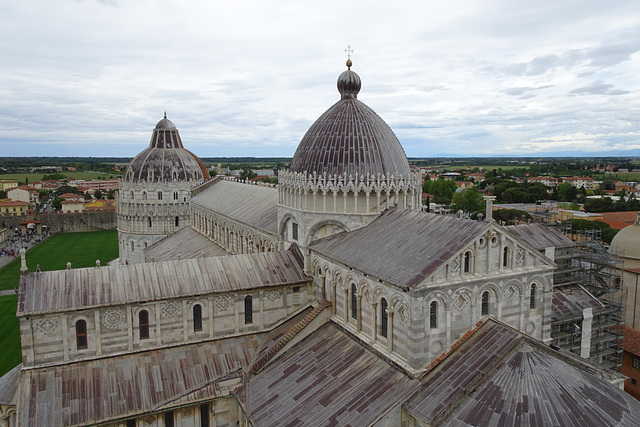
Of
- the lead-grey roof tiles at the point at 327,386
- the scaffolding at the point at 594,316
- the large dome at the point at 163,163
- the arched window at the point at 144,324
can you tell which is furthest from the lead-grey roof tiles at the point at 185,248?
the scaffolding at the point at 594,316

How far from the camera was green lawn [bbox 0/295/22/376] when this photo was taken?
36281mm

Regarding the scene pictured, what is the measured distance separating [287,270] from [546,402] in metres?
14.8

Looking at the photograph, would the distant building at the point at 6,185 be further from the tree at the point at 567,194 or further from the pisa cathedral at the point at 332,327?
the pisa cathedral at the point at 332,327

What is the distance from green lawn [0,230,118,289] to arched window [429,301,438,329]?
6097 centimetres

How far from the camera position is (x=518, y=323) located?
21.0 meters

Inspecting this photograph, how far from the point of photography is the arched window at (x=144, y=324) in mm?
23359

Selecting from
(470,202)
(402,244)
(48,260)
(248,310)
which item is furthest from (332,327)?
(470,202)

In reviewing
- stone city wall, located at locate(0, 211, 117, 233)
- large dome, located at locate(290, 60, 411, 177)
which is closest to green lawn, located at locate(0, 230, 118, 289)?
stone city wall, located at locate(0, 211, 117, 233)

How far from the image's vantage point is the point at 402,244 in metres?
21.4

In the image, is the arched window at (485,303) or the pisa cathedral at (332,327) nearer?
the pisa cathedral at (332,327)

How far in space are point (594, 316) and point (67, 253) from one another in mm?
85810

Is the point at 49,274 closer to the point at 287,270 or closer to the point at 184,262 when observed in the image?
the point at 184,262

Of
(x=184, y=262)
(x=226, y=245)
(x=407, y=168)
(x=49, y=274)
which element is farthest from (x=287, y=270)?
(x=226, y=245)

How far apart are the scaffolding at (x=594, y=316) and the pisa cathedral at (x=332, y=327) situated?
13.5 metres
